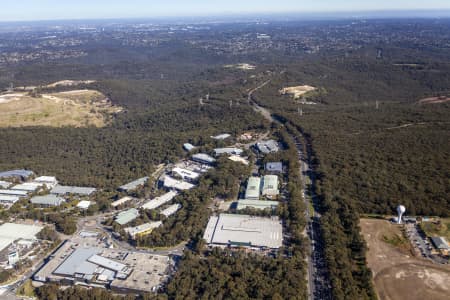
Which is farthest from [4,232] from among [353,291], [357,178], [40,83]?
[40,83]

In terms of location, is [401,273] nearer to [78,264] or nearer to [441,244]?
[441,244]

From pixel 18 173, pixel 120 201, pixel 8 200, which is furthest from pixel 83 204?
pixel 18 173

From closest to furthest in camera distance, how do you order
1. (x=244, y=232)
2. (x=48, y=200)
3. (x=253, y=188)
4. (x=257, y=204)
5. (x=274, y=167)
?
(x=244, y=232)
(x=257, y=204)
(x=48, y=200)
(x=253, y=188)
(x=274, y=167)

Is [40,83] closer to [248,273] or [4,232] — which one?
[4,232]

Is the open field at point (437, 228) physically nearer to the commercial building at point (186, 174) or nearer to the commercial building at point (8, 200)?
the commercial building at point (186, 174)

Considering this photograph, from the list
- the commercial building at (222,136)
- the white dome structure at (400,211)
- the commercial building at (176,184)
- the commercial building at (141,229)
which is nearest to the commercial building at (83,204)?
the commercial building at (141,229)

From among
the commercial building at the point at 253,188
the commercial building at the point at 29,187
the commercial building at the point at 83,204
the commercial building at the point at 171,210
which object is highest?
the commercial building at the point at 253,188
